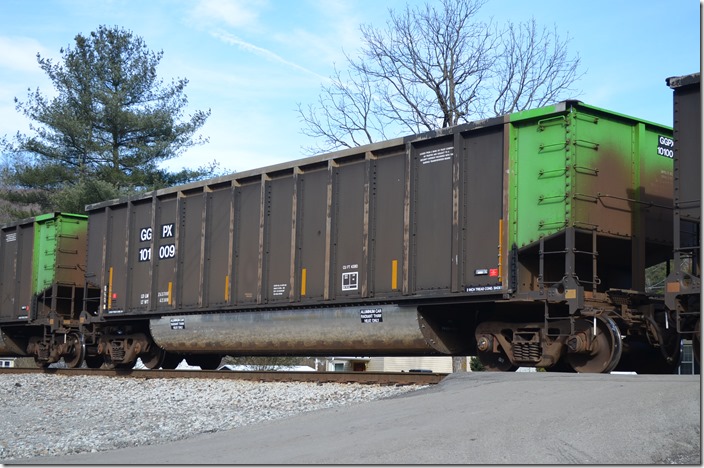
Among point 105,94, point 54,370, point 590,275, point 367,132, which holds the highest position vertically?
point 105,94

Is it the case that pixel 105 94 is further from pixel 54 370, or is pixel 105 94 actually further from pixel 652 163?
pixel 652 163

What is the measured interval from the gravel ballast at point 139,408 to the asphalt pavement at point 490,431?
73 centimetres

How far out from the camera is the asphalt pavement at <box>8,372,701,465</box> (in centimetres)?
691

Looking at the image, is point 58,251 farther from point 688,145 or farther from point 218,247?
point 688,145

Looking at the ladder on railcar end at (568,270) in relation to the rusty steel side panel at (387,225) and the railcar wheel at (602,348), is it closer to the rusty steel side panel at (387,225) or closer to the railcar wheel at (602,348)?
the railcar wheel at (602,348)

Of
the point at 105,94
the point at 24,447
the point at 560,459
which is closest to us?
the point at 560,459

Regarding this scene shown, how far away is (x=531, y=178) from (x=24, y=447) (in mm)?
7290

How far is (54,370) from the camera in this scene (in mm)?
20641

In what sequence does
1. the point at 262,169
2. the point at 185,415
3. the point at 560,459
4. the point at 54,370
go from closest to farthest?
1. the point at 560,459
2. the point at 185,415
3. the point at 262,169
4. the point at 54,370

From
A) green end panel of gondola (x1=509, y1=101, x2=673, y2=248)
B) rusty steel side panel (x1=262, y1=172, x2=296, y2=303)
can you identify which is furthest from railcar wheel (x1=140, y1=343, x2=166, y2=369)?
green end panel of gondola (x1=509, y1=101, x2=673, y2=248)

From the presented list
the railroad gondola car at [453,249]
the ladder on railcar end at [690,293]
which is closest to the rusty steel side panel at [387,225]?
the railroad gondola car at [453,249]

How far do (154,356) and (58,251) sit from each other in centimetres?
415

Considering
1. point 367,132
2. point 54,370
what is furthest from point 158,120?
point 54,370

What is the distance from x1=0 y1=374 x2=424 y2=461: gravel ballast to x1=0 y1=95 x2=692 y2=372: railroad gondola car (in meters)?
1.43
